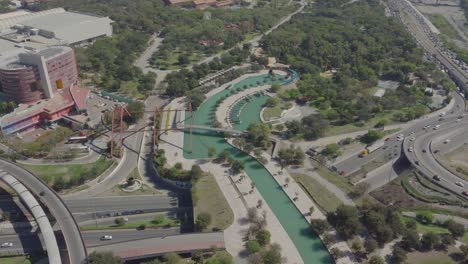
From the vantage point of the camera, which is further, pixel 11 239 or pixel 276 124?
pixel 276 124

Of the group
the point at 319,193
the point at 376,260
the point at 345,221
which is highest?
the point at 345,221

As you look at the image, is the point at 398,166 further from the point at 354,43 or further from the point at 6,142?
the point at 6,142

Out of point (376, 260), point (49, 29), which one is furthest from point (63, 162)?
point (49, 29)

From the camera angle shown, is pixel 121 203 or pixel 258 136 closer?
pixel 121 203

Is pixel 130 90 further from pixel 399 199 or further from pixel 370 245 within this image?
pixel 370 245

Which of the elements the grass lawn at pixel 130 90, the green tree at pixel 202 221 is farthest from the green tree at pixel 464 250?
the grass lawn at pixel 130 90

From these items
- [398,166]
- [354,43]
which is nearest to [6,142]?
[398,166]
